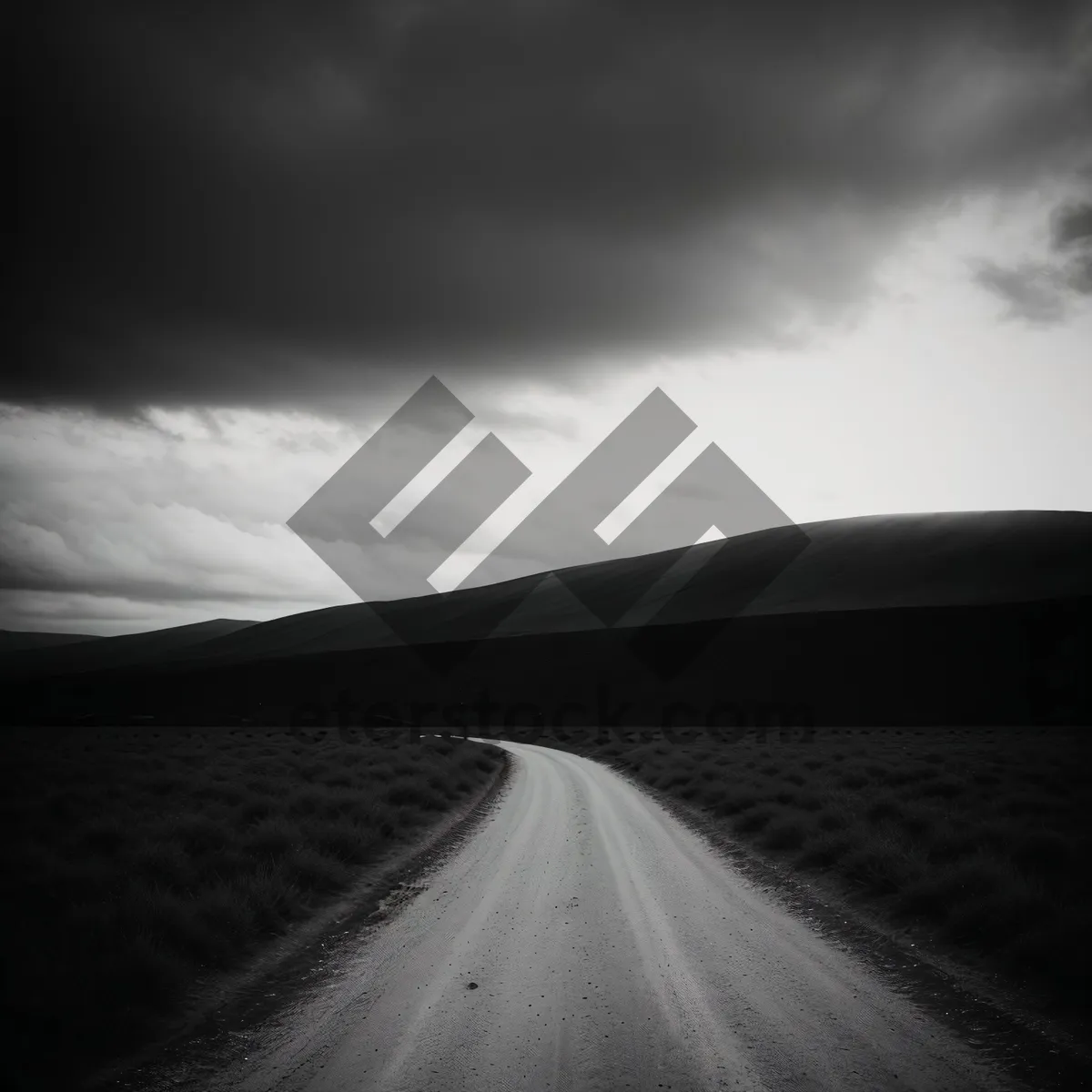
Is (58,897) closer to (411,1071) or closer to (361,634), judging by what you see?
(411,1071)

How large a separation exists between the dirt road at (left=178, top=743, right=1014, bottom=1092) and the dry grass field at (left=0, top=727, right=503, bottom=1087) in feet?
4.79

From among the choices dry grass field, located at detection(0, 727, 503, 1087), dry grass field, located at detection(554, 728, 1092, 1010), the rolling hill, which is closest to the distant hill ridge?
the rolling hill

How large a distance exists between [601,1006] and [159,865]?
7.03 m

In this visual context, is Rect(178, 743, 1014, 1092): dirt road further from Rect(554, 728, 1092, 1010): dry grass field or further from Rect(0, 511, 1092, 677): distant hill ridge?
Rect(0, 511, 1092, 677): distant hill ridge

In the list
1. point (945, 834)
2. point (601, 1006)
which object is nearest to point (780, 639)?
point (945, 834)

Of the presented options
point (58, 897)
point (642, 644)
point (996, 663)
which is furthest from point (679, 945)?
point (642, 644)

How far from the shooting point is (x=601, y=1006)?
6.71 m

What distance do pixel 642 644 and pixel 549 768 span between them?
72486 mm

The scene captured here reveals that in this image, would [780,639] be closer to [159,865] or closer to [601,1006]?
[159,865]

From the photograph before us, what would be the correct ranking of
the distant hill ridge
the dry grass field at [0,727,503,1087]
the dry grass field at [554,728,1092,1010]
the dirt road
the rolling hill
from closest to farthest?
the dirt road < the dry grass field at [0,727,503,1087] < the dry grass field at [554,728,1092,1010] < the rolling hill < the distant hill ridge

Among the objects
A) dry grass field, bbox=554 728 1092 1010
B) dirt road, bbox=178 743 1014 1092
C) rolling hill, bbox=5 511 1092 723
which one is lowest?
dirt road, bbox=178 743 1014 1092

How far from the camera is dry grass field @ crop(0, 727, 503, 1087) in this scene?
6.36 meters

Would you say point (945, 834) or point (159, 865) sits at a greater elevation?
point (945, 834)

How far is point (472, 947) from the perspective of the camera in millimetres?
8312
